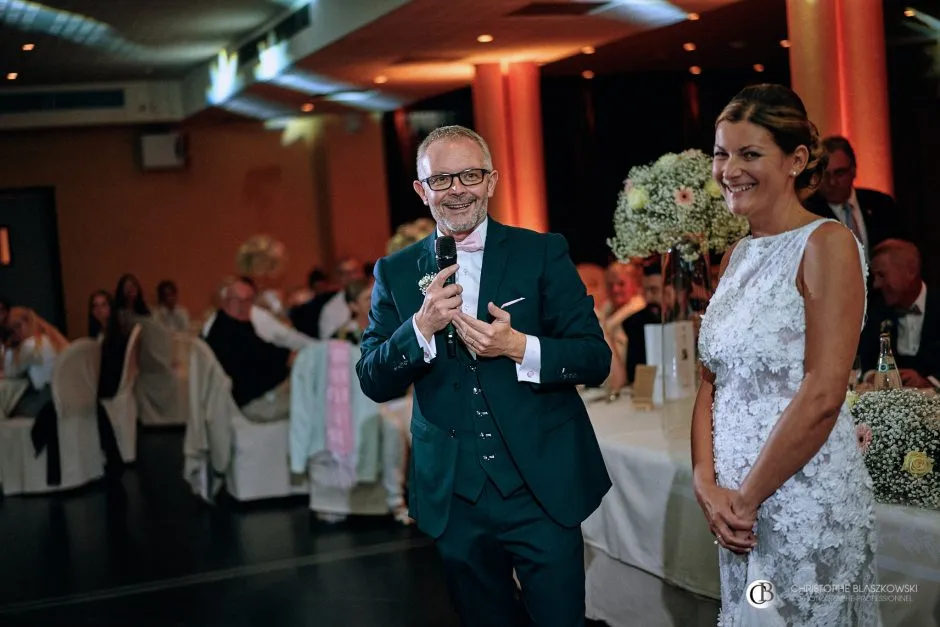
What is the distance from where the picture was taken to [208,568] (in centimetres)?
568

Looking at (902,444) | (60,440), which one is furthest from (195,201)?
(902,444)

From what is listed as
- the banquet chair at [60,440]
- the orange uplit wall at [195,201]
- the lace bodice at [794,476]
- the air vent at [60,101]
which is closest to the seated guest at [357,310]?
the banquet chair at [60,440]

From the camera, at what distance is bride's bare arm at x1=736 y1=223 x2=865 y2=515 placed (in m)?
1.97

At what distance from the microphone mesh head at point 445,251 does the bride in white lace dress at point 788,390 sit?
557mm

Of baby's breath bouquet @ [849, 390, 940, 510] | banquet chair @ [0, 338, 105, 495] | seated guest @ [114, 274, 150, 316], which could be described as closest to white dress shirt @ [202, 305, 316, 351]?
banquet chair @ [0, 338, 105, 495]

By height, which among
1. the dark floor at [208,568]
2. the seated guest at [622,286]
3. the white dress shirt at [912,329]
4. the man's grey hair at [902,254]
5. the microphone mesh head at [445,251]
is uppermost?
the microphone mesh head at [445,251]


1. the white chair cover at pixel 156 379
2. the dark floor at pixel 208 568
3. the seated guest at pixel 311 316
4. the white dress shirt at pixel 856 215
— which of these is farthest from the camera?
the white chair cover at pixel 156 379

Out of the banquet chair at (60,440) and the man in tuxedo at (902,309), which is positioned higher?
the man in tuxedo at (902,309)

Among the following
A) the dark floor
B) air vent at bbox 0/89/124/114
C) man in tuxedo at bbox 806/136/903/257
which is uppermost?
air vent at bbox 0/89/124/114

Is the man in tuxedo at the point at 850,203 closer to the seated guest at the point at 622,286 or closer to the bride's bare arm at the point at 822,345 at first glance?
the seated guest at the point at 622,286

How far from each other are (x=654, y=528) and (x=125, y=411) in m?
7.08

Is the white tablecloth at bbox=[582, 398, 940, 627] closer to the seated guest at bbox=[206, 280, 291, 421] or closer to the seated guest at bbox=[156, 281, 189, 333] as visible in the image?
the seated guest at bbox=[206, 280, 291, 421]

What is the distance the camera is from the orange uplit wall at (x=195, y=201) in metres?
14.8

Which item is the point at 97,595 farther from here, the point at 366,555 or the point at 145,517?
the point at 145,517
